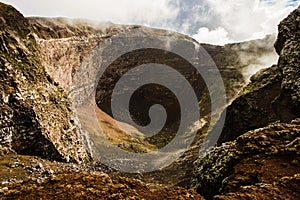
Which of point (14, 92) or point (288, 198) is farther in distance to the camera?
point (14, 92)

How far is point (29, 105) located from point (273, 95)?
1362 inches

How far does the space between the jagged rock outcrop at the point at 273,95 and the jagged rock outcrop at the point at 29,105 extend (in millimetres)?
26958

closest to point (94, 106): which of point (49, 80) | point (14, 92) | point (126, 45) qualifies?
point (126, 45)

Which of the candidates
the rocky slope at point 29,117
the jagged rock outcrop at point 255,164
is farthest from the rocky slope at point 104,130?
the rocky slope at point 29,117

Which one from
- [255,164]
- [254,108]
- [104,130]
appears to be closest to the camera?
[255,164]

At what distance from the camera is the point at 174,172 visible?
60438mm

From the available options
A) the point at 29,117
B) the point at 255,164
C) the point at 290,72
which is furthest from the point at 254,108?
the point at 29,117

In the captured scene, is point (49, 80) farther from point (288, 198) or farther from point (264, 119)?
point (288, 198)

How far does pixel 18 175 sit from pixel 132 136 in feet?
219

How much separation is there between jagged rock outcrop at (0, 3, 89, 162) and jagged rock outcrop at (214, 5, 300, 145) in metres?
27.0

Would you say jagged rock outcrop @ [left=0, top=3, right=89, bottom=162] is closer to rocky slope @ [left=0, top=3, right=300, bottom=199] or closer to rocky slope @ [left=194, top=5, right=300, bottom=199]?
rocky slope @ [left=0, top=3, right=300, bottom=199]

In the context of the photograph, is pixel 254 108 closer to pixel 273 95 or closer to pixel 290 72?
pixel 273 95

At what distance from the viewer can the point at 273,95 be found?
39.0 meters

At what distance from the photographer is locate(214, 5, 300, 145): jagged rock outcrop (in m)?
29.8
